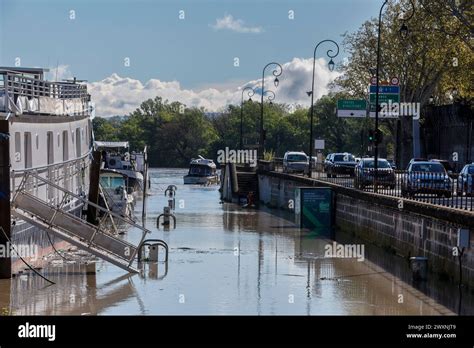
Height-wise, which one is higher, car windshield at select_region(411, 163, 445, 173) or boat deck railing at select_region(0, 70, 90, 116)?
boat deck railing at select_region(0, 70, 90, 116)

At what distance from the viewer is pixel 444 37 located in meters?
61.9

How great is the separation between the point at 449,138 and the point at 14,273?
5463 cm

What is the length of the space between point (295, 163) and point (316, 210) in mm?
25917

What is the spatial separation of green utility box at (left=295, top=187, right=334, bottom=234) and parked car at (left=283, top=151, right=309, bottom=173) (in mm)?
23239

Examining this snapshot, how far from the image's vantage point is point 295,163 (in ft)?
236

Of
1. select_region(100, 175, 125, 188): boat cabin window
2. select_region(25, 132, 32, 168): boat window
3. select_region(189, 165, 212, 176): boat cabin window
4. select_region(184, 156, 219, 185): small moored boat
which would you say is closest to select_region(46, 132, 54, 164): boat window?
select_region(25, 132, 32, 168): boat window

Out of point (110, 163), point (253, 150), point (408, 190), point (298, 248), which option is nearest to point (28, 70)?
point (298, 248)

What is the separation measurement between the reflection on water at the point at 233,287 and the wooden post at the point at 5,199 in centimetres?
53

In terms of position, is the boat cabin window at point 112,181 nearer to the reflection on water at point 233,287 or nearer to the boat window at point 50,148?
the reflection on water at point 233,287

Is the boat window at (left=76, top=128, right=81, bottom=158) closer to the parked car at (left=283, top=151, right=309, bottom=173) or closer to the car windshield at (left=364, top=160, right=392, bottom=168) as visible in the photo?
the car windshield at (left=364, top=160, right=392, bottom=168)

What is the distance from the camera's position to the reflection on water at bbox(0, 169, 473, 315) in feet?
78.4

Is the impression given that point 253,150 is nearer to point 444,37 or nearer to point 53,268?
point 444,37

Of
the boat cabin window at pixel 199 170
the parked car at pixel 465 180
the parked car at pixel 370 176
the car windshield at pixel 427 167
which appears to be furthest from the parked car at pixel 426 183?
the boat cabin window at pixel 199 170
